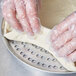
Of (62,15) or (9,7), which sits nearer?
(9,7)

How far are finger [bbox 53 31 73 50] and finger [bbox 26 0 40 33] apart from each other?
64mm

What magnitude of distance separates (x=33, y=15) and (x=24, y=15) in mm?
24

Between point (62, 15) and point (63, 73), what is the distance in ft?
0.74

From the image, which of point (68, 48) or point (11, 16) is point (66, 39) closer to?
point (68, 48)

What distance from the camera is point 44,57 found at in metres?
0.48

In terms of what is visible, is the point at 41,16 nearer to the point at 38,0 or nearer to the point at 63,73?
the point at 38,0

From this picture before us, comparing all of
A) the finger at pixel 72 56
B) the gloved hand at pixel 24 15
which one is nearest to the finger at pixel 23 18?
the gloved hand at pixel 24 15

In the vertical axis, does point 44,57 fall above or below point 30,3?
below

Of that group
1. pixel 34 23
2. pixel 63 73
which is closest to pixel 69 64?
pixel 63 73

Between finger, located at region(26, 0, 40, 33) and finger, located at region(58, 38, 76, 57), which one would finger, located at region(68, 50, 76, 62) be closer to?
finger, located at region(58, 38, 76, 57)

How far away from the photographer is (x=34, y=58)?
478 mm

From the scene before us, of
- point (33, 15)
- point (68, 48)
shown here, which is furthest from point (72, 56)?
point (33, 15)

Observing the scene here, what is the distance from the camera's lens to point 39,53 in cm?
49

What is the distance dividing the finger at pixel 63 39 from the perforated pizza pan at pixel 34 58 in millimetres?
46
